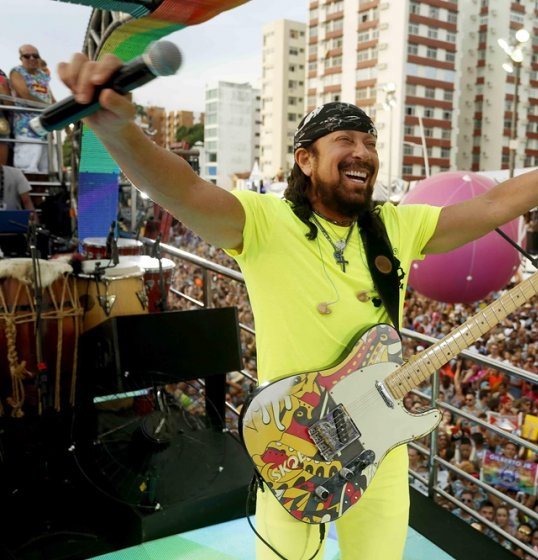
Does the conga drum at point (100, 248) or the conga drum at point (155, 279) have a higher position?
the conga drum at point (100, 248)

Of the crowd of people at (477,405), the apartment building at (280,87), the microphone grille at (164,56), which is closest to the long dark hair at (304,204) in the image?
the microphone grille at (164,56)

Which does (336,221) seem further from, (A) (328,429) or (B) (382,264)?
(A) (328,429)

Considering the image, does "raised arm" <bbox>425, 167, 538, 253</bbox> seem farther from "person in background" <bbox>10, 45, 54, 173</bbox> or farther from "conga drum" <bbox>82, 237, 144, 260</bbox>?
"person in background" <bbox>10, 45, 54, 173</bbox>

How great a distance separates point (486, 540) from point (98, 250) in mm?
3096

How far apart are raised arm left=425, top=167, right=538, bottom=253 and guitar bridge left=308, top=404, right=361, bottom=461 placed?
63 centimetres

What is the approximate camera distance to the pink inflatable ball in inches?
182

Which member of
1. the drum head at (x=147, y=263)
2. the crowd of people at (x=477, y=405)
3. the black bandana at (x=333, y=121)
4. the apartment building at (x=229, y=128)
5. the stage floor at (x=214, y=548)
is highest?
the apartment building at (x=229, y=128)

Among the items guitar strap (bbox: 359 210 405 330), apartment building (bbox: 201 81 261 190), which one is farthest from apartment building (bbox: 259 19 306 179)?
guitar strap (bbox: 359 210 405 330)

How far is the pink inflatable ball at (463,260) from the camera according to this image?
15.1ft

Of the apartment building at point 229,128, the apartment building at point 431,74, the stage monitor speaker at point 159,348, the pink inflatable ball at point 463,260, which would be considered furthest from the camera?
the apartment building at point 229,128

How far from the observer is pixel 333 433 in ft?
4.83

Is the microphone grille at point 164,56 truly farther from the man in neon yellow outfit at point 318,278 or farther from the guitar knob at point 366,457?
the guitar knob at point 366,457

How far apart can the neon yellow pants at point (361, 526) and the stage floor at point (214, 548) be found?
986 millimetres

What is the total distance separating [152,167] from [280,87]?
217ft
